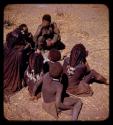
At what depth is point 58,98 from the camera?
5836 mm

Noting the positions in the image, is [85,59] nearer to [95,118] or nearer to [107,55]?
[107,55]

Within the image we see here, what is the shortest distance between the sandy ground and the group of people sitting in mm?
103

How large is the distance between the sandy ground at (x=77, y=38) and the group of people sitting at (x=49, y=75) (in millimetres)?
103

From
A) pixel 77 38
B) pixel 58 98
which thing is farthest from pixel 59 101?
pixel 77 38

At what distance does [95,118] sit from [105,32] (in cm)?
190

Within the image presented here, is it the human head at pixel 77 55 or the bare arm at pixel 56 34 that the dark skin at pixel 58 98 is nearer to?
the human head at pixel 77 55

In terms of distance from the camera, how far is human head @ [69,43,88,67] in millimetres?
6273

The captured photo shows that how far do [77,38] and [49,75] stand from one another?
57.7 inches

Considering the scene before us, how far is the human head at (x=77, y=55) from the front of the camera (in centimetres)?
627

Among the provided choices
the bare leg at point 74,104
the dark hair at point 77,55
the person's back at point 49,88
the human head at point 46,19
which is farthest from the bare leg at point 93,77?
the human head at point 46,19

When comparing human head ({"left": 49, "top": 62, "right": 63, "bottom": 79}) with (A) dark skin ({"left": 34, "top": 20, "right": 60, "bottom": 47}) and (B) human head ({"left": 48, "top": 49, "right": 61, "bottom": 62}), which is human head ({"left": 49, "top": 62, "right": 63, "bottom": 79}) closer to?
(B) human head ({"left": 48, "top": 49, "right": 61, "bottom": 62})

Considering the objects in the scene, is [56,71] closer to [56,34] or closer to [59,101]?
[59,101]

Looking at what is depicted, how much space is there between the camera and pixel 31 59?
624 cm

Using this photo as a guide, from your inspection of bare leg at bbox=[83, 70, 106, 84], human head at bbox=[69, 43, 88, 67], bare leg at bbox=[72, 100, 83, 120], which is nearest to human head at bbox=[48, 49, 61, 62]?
human head at bbox=[69, 43, 88, 67]
